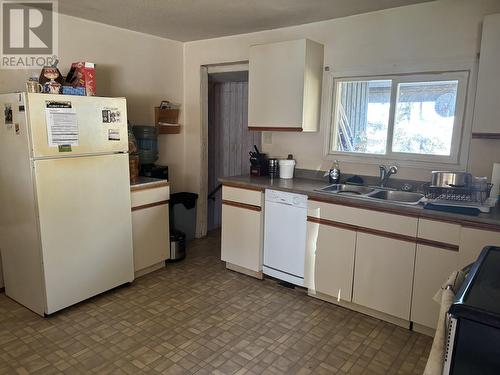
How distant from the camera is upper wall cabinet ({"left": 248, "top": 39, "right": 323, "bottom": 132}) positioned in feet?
10.2

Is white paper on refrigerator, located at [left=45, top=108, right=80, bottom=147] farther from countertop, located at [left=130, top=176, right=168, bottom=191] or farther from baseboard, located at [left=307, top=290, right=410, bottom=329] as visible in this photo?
baseboard, located at [left=307, top=290, right=410, bottom=329]

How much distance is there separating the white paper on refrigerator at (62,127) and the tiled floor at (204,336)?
129 centimetres

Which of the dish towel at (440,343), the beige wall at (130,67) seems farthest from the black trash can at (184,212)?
the dish towel at (440,343)

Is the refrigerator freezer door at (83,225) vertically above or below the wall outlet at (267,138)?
below

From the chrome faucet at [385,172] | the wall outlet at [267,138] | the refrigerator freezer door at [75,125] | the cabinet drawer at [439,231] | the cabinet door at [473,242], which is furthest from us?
the wall outlet at [267,138]

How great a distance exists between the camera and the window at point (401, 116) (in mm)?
2752

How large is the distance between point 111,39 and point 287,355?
10.6ft

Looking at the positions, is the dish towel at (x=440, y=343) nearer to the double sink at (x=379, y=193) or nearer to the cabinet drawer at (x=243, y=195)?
the double sink at (x=379, y=193)

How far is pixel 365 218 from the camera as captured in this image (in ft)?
8.58

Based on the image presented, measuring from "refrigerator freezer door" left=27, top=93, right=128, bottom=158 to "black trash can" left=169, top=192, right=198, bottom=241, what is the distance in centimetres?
126

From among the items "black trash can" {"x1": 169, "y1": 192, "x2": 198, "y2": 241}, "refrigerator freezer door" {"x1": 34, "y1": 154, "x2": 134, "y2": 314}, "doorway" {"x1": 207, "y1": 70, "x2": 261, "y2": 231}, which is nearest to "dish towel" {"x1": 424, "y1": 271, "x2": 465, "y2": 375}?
"refrigerator freezer door" {"x1": 34, "y1": 154, "x2": 134, "y2": 314}

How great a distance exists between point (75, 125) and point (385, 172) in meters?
2.45

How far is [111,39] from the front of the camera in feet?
11.5

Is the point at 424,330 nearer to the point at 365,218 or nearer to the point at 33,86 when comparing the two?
the point at 365,218
